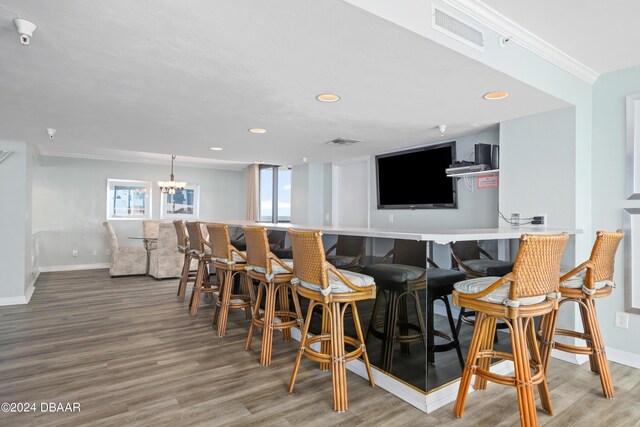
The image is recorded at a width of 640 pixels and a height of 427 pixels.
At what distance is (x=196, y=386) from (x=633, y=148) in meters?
3.81

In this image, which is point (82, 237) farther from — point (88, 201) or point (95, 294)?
point (95, 294)

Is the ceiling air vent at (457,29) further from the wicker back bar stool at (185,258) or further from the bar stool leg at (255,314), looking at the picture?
the wicker back bar stool at (185,258)

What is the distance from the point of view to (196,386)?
246 cm

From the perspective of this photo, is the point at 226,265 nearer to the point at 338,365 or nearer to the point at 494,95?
the point at 338,365

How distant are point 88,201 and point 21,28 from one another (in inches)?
278

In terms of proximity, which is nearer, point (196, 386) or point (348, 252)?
point (196, 386)

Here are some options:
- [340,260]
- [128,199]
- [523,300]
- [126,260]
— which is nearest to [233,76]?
[340,260]

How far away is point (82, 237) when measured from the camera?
7711mm

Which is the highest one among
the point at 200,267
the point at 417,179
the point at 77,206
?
the point at 417,179

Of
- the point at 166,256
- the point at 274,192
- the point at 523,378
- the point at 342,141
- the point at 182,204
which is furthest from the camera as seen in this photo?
the point at 182,204

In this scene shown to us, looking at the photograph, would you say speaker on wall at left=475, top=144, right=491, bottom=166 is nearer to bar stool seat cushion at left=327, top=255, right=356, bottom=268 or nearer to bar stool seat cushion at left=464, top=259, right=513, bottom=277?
bar stool seat cushion at left=464, top=259, right=513, bottom=277

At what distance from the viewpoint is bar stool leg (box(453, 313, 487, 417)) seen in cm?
202

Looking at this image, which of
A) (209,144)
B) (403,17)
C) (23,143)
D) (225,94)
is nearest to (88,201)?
(23,143)

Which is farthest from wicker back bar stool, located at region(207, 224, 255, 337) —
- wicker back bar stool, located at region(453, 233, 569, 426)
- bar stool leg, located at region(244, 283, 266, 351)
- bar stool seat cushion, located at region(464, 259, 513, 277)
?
wicker back bar stool, located at region(453, 233, 569, 426)
